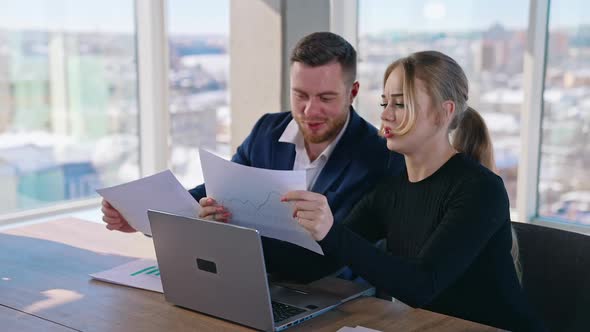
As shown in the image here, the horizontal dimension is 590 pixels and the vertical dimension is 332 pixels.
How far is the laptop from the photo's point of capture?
1524 mm

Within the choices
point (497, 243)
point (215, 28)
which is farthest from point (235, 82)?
point (497, 243)

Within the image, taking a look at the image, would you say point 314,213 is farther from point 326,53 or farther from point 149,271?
point 326,53

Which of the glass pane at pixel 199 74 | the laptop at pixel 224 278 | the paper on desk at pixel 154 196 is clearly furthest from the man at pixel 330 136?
the glass pane at pixel 199 74

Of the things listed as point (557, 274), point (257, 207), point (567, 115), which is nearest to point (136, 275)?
point (257, 207)

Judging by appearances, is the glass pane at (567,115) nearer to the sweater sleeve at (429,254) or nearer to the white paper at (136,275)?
the sweater sleeve at (429,254)

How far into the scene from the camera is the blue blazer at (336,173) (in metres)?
1.93

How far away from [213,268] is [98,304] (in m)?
0.35

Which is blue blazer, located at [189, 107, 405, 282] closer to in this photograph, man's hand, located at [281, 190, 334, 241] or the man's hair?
the man's hair

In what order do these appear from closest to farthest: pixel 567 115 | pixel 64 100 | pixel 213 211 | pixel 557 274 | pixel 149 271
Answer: pixel 557 274, pixel 213 211, pixel 149 271, pixel 567 115, pixel 64 100

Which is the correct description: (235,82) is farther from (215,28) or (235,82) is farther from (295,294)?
(295,294)

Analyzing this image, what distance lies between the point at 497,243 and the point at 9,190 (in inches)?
117

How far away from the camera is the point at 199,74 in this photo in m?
4.46

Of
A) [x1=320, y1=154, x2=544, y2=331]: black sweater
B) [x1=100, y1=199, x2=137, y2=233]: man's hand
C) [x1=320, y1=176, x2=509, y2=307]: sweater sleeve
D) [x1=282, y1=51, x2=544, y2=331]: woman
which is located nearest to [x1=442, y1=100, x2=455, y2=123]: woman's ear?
[x1=282, y1=51, x2=544, y2=331]: woman

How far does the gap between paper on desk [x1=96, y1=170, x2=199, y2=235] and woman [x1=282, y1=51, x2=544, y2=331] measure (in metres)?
0.41
